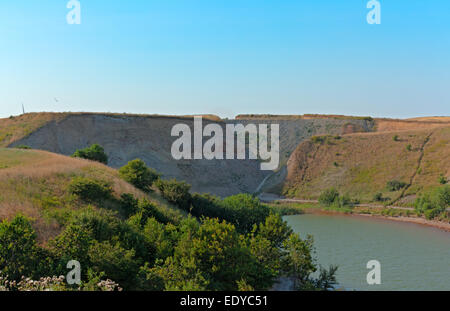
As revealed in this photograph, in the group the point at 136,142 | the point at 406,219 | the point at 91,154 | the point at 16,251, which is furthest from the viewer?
the point at 136,142

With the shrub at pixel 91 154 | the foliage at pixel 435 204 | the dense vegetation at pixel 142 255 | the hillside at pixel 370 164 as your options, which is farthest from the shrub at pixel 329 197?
the dense vegetation at pixel 142 255

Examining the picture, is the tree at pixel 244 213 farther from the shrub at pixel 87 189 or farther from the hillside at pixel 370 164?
the hillside at pixel 370 164

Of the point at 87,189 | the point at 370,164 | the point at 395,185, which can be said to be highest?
the point at 370,164

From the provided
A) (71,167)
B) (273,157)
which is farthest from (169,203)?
(273,157)

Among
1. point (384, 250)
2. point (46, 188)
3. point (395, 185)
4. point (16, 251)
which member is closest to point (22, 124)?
point (46, 188)

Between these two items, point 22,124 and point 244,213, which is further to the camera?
point 22,124

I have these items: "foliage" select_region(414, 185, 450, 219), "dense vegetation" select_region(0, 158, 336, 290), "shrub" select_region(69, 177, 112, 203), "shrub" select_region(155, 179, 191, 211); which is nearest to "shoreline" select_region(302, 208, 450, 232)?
"foliage" select_region(414, 185, 450, 219)

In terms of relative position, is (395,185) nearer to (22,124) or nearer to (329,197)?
(329,197)
